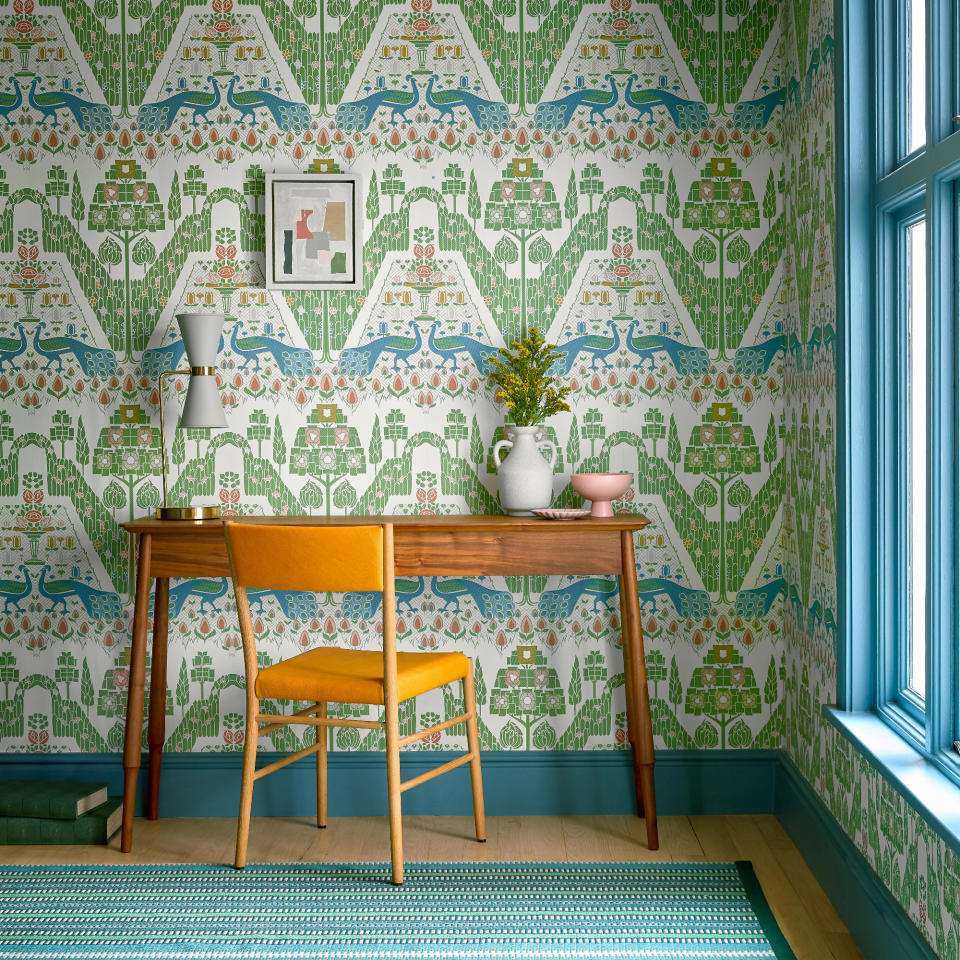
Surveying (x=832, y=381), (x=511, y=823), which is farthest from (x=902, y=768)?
(x=511, y=823)

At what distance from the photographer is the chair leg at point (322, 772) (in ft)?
9.06

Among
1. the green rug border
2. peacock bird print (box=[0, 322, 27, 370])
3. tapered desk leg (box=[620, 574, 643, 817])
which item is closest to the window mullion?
the green rug border

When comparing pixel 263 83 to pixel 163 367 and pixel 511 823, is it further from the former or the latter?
pixel 511 823

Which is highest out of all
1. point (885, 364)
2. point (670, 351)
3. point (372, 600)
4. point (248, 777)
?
point (670, 351)

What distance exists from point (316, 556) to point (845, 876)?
4.62 feet

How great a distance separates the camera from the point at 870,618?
227cm

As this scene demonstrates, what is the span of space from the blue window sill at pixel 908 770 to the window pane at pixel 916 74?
4.05ft

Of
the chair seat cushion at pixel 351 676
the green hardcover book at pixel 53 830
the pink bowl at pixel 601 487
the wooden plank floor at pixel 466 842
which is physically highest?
the pink bowl at pixel 601 487

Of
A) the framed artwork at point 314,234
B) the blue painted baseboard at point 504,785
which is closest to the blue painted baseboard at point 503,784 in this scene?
the blue painted baseboard at point 504,785

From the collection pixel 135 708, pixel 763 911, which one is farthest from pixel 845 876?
pixel 135 708

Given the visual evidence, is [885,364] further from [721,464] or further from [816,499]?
[721,464]

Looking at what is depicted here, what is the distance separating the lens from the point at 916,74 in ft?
6.91

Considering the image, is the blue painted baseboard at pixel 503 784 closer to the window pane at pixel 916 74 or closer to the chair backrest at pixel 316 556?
the chair backrest at pixel 316 556

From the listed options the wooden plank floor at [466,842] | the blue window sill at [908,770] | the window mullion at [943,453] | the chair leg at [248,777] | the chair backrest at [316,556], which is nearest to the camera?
the blue window sill at [908,770]
